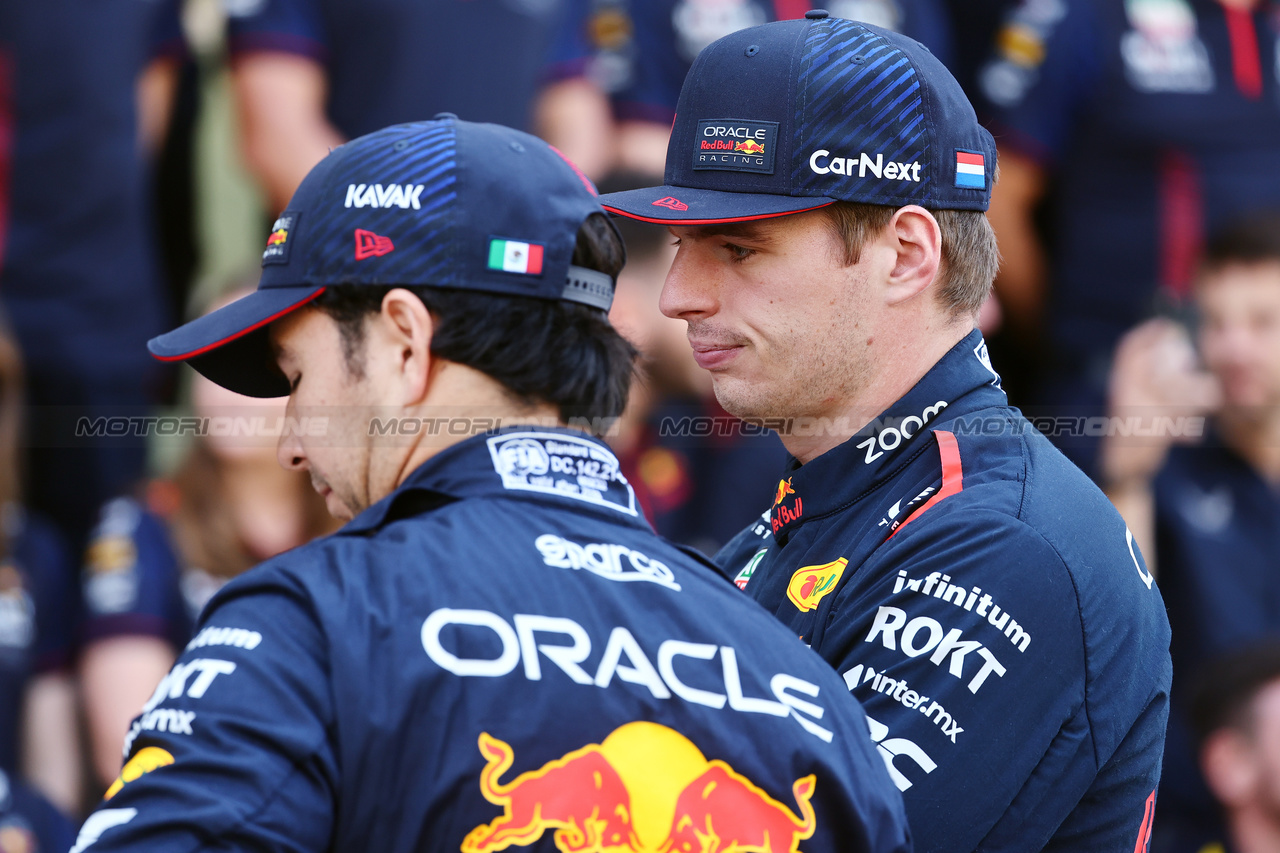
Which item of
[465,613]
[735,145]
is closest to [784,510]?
[735,145]

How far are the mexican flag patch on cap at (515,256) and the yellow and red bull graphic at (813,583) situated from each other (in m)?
0.63

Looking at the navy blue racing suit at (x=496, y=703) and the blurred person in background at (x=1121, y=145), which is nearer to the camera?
the navy blue racing suit at (x=496, y=703)

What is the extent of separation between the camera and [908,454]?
2137mm

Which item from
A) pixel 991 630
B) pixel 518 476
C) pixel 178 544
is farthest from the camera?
pixel 178 544

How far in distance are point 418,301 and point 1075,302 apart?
14.4 feet

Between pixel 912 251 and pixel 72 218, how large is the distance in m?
3.10

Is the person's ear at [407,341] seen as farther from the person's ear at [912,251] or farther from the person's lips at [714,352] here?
the person's ear at [912,251]

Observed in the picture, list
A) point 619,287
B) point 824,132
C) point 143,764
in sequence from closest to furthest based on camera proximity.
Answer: point 143,764
point 824,132
point 619,287

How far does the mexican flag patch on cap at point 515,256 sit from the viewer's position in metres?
1.72

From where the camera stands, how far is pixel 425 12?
469cm

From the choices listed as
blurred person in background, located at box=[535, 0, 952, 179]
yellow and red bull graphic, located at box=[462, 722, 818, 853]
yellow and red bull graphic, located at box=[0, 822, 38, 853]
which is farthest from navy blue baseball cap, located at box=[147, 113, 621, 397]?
blurred person in background, located at box=[535, 0, 952, 179]

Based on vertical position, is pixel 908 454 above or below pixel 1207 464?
above

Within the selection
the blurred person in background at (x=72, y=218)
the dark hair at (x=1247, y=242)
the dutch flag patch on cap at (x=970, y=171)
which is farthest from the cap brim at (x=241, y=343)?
the dark hair at (x=1247, y=242)

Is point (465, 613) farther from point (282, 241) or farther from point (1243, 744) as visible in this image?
point (1243, 744)
